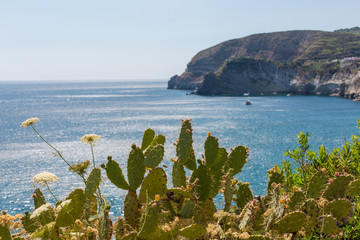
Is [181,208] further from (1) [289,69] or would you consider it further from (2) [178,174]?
(1) [289,69]

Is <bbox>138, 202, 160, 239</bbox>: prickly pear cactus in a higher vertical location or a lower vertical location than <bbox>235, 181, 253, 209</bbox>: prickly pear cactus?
higher

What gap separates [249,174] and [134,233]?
33.4m

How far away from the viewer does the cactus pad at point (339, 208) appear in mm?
2962

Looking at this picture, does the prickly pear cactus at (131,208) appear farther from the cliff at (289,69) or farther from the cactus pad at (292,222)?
the cliff at (289,69)

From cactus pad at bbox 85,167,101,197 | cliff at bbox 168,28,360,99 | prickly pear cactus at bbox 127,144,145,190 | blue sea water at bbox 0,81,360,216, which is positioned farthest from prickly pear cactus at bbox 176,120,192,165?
cliff at bbox 168,28,360,99

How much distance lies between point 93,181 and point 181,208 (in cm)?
82

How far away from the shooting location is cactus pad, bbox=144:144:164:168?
9.78ft

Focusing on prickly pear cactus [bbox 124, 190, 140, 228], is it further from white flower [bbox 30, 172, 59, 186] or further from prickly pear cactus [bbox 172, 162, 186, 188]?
white flower [bbox 30, 172, 59, 186]

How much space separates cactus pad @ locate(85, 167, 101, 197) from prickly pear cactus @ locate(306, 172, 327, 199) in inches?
79.8

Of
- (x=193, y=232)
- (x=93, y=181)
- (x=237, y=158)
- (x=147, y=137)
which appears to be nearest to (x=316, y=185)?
(x=237, y=158)

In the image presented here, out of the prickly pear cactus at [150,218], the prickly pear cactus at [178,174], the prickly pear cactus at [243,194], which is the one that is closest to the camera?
the prickly pear cactus at [150,218]

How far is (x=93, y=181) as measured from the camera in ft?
8.88

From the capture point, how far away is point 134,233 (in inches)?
101

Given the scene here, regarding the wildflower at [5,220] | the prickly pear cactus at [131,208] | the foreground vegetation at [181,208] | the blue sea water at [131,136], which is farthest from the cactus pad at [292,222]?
the blue sea water at [131,136]
